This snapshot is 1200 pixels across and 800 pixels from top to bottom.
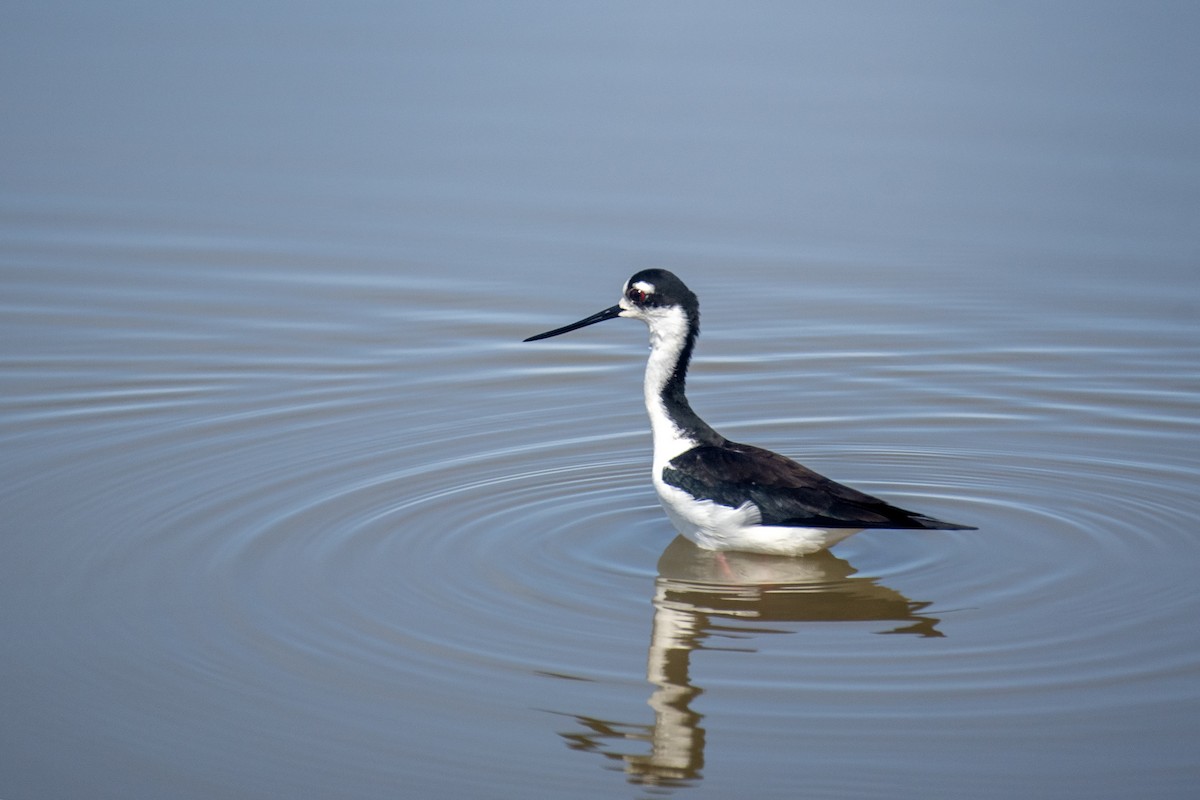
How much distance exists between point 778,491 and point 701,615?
0.81m

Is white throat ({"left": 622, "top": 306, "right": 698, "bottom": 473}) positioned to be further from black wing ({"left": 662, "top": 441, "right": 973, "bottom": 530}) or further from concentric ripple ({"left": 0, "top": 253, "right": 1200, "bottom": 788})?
concentric ripple ({"left": 0, "top": 253, "right": 1200, "bottom": 788})

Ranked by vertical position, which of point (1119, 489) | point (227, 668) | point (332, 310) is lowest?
point (227, 668)

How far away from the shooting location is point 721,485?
7.77 m

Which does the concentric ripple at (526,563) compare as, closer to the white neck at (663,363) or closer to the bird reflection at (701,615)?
the bird reflection at (701,615)

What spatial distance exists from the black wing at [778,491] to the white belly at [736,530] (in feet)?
0.13

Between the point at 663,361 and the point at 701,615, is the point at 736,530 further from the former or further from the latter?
the point at 663,361

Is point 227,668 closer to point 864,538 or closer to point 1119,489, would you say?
point 864,538

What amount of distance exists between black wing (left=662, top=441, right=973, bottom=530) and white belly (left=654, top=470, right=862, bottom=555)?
0.04 meters

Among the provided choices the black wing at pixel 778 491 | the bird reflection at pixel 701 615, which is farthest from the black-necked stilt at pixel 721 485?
the bird reflection at pixel 701 615

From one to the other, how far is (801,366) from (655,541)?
2750 millimetres

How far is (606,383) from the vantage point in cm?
1035

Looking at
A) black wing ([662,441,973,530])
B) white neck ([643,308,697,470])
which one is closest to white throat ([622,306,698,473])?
white neck ([643,308,697,470])

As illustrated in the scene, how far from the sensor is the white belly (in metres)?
7.68

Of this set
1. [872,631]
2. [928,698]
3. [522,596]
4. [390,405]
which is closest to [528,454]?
[390,405]
